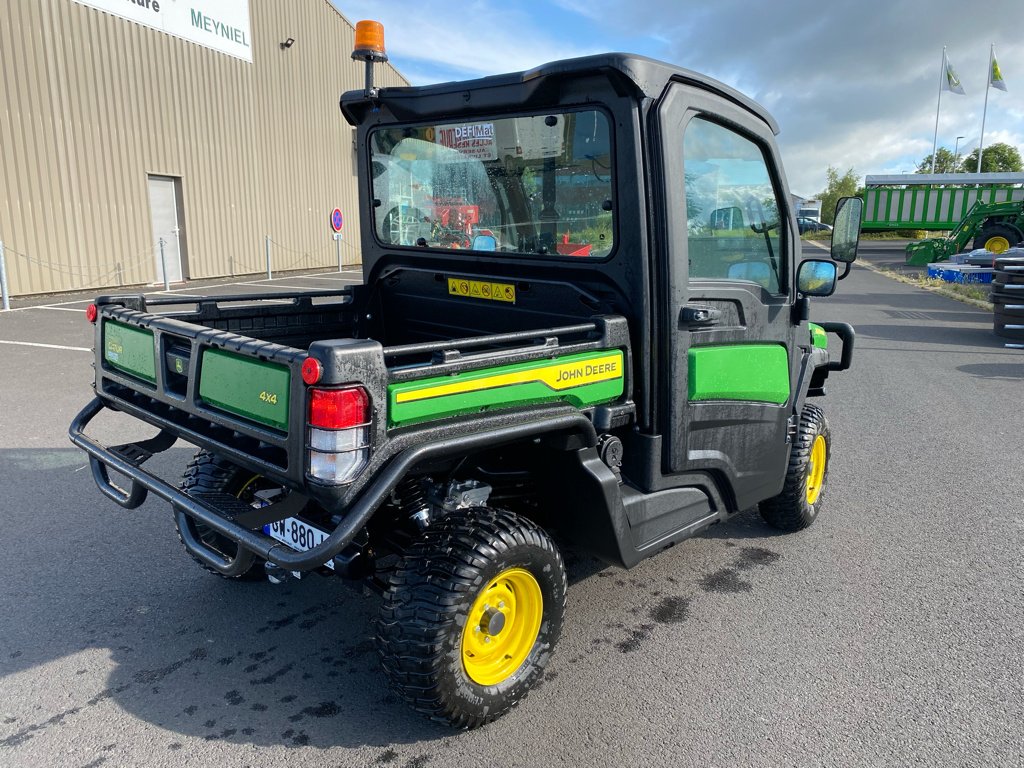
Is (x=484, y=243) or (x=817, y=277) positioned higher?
(x=484, y=243)

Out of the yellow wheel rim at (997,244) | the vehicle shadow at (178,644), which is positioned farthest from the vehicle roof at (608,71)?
the yellow wheel rim at (997,244)

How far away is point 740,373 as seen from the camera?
333 centimetres

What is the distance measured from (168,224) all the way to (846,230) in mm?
16846

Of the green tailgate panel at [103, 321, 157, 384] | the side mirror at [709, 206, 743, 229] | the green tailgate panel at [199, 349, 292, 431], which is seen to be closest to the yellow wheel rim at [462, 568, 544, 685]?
the green tailgate panel at [199, 349, 292, 431]

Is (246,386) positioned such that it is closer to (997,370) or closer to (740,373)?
(740,373)

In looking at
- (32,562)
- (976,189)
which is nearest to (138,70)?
(32,562)

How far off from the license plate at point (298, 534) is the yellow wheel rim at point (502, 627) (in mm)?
554

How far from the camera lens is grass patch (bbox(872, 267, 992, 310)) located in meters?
15.6

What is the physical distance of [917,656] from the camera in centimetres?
302

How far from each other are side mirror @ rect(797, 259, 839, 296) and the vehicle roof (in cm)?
73

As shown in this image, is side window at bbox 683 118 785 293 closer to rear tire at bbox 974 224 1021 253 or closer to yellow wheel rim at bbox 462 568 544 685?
yellow wheel rim at bbox 462 568 544 685

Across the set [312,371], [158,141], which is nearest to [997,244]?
[158,141]

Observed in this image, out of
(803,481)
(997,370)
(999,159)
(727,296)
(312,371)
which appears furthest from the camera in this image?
(999,159)

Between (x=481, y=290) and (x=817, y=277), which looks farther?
(x=817, y=277)
